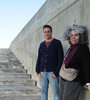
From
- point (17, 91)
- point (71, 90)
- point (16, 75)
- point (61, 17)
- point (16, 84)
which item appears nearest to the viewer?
point (71, 90)

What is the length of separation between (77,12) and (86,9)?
388 mm

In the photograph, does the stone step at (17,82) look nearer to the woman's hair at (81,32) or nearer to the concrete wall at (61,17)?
the concrete wall at (61,17)

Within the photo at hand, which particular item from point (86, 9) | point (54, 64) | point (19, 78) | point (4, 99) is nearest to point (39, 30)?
Answer: point (19, 78)

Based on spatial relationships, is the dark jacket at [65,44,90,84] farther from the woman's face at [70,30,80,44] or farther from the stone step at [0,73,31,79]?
the stone step at [0,73,31,79]

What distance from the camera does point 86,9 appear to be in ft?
11.9

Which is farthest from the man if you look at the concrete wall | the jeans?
the concrete wall

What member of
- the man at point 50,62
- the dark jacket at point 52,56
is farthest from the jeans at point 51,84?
the dark jacket at point 52,56

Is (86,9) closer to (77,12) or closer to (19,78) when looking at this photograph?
(77,12)

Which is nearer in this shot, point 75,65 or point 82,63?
point 82,63

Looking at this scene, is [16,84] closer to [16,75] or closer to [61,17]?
[16,75]

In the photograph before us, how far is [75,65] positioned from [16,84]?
12.6 feet

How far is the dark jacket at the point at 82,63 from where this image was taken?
10.2 feet

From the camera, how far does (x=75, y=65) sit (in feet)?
11.0

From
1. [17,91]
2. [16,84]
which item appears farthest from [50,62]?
[16,84]
